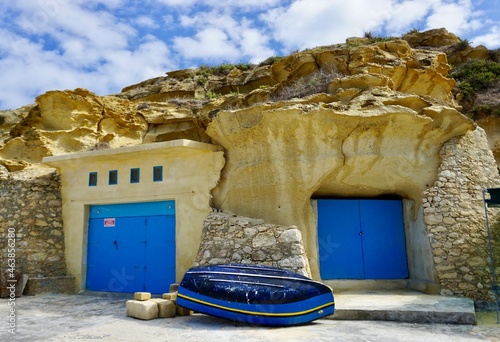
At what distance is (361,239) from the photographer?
9898mm

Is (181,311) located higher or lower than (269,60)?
lower

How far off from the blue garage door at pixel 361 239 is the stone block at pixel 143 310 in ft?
14.8

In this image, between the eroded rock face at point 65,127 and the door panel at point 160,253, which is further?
the eroded rock face at point 65,127

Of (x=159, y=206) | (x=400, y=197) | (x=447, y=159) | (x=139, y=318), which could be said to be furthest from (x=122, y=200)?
(x=447, y=159)

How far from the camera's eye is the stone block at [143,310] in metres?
6.64

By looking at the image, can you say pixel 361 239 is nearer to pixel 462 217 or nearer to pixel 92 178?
pixel 462 217

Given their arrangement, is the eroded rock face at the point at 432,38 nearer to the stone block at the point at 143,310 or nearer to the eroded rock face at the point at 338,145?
the eroded rock face at the point at 338,145

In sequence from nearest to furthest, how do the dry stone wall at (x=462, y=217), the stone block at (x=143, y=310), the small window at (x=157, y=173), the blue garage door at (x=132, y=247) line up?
1. the stone block at (x=143, y=310)
2. the dry stone wall at (x=462, y=217)
3. the blue garage door at (x=132, y=247)
4. the small window at (x=157, y=173)

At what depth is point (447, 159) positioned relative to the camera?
9.07 meters

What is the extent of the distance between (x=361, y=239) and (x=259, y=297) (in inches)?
185

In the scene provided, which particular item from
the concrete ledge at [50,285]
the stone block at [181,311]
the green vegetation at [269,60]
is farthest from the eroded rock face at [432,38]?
the concrete ledge at [50,285]

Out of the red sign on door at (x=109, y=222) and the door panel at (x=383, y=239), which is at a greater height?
the red sign on door at (x=109, y=222)

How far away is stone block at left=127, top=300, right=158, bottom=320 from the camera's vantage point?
6637 mm

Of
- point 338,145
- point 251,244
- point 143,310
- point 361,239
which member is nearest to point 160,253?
point 251,244
